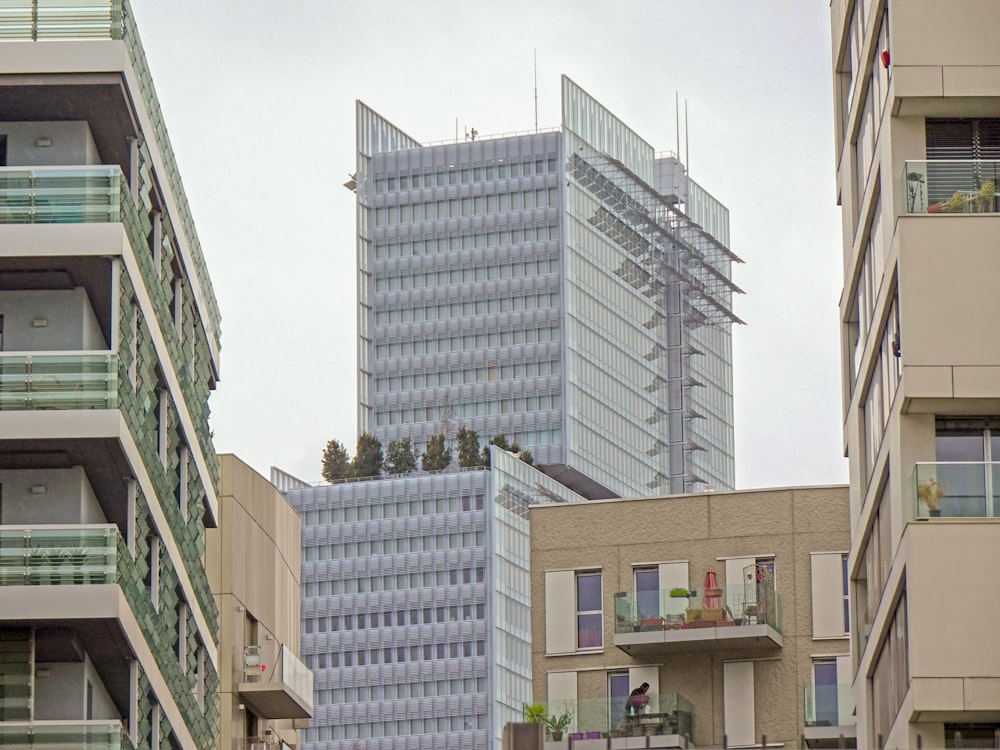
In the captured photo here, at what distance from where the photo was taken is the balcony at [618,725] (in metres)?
62.3

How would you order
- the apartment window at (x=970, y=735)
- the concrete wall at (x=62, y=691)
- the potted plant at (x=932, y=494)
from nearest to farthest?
the apartment window at (x=970, y=735)
the potted plant at (x=932, y=494)
the concrete wall at (x=62, y=691)

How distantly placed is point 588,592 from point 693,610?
Result: 4.27m

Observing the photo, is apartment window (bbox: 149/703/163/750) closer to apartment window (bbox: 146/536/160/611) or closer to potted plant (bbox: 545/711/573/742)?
apartment window (bbox: 146/536/160/611)

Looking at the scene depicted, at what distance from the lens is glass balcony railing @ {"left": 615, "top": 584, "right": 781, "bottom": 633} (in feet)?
214

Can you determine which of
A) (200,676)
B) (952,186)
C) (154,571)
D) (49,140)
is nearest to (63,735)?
(154,571)

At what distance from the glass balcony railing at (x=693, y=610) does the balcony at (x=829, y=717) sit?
4.10 metres

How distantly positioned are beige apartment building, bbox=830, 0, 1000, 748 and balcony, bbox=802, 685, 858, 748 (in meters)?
14.3

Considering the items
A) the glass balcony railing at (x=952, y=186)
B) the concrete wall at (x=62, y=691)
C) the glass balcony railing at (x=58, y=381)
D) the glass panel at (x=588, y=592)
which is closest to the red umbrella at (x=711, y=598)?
the glass panel at (x=588, y=592)

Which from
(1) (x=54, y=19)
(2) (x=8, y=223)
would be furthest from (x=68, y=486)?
(1) (x=54, y=19)

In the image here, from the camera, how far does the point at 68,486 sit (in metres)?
50.2

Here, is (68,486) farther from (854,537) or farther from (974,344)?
(974,344)

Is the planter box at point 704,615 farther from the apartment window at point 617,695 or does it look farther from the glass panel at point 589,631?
the glass panel at point 589,631

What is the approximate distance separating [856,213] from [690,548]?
21.2 metres

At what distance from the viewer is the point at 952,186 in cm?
4088
